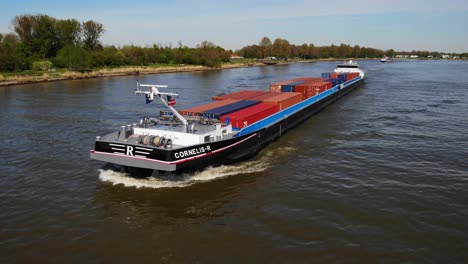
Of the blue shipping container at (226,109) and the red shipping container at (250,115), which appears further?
the blue shipping container at (226,109)

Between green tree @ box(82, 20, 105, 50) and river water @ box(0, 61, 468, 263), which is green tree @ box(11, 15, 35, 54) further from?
river water @ box(0, 61, 468, 263)

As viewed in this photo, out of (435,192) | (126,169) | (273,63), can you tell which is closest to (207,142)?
(126,169)

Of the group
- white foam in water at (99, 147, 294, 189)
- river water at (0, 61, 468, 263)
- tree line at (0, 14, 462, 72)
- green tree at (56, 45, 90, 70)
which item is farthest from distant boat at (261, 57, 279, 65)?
white foam in water at (99, 147, 294, 189)

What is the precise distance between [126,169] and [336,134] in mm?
17404

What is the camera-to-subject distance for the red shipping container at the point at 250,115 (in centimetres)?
2205

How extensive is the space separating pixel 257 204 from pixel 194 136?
187 inches

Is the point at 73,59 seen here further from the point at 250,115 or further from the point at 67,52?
the point at 250,115

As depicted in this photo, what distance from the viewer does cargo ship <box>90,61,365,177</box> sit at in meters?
16.8

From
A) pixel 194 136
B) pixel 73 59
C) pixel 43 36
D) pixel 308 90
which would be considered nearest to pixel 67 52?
pixel 73 59

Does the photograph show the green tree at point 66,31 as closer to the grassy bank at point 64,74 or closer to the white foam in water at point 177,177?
the grassy bank at point 64,74

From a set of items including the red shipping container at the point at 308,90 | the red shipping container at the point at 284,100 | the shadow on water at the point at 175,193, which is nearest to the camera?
the shadow on water at the point at 175,193

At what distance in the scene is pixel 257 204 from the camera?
16.1 meters

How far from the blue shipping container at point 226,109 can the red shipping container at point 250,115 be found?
411 mm

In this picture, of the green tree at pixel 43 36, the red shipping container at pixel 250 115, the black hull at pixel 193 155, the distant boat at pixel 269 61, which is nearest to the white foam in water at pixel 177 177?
the black hull at pixel 193 155
